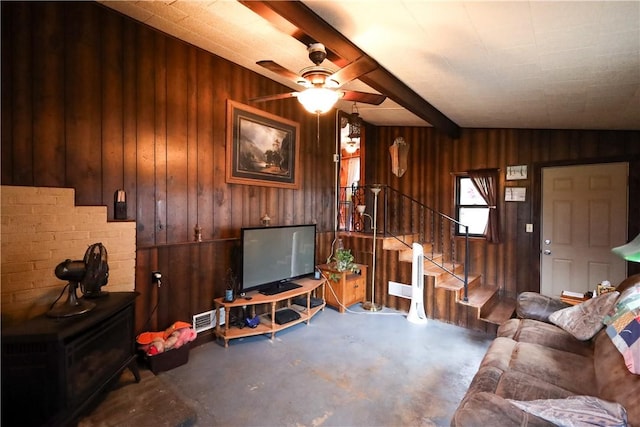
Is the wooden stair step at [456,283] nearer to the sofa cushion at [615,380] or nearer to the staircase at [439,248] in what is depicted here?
the staircase at [439,248]

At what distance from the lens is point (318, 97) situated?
211 cm

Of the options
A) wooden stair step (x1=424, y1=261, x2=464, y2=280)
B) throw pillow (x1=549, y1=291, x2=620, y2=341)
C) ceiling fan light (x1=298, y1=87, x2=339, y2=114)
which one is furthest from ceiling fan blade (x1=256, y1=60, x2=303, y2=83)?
wooden stair step (x1=424, y1=261, x2=464, y2=280)

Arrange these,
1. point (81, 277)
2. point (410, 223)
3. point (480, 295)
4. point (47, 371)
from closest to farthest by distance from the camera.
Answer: point (47, 371), point (81, 277), point (480, 295), point (410, 223)

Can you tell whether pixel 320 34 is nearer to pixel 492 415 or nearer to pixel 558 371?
pixel 492 415

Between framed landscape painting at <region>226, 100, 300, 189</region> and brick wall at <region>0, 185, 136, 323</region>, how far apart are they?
1.38 metres

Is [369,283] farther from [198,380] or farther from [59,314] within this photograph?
[59,314]

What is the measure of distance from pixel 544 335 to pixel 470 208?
2.85m

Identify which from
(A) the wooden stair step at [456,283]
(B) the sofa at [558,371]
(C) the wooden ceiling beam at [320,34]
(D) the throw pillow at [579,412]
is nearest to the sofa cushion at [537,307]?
(B) the sofa at [558,371]

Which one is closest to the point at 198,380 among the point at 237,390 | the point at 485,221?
the point at 237,390

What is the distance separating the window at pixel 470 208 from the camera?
467cm

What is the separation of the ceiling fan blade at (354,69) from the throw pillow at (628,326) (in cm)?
212

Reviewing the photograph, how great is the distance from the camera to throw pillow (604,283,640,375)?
138 cm

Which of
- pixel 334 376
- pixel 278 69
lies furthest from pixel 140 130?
pixel 334 376

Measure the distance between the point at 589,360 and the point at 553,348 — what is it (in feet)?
0.71
